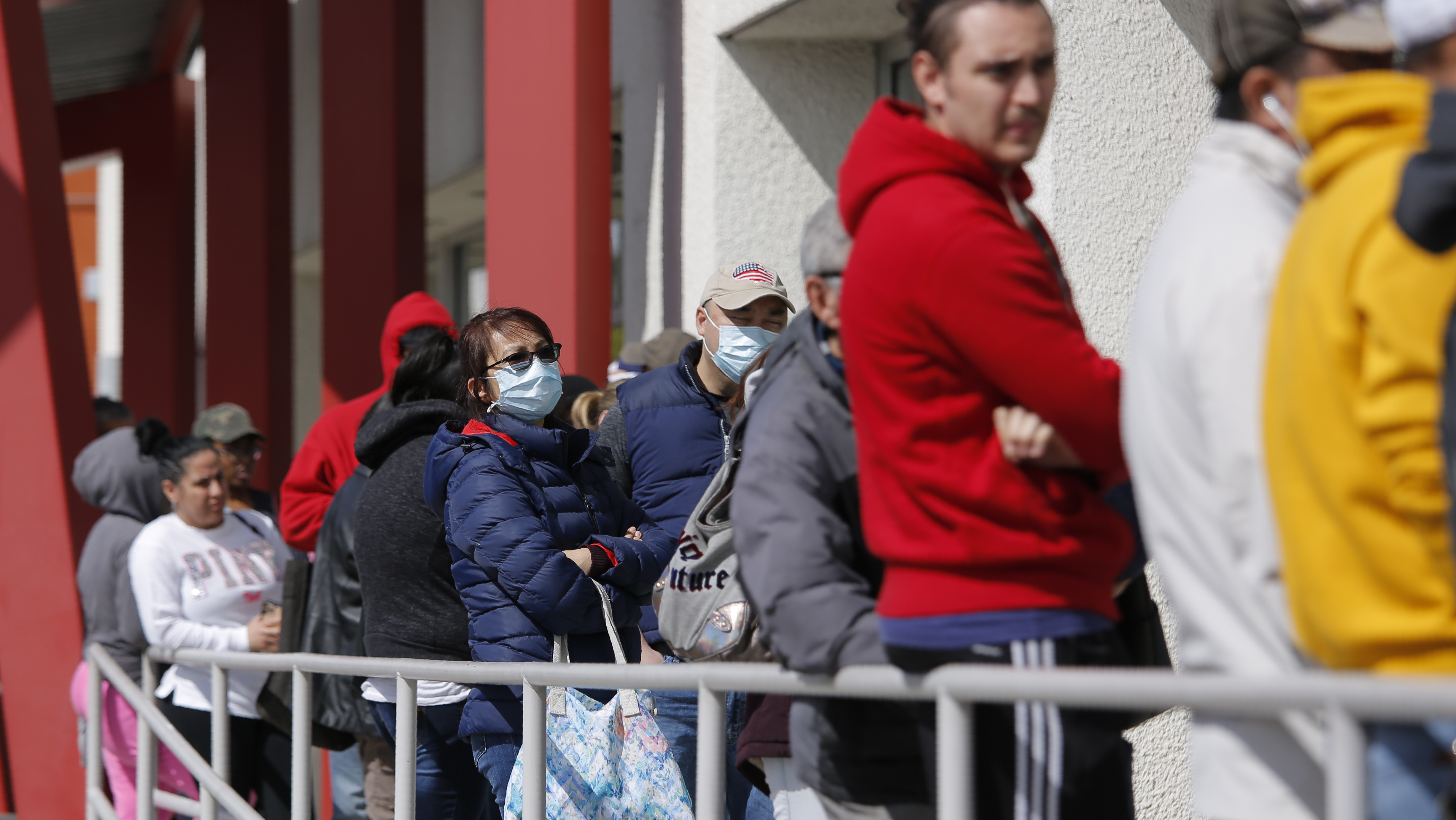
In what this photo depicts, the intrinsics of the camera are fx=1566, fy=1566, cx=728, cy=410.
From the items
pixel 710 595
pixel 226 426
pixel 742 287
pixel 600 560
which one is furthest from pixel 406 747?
pixel 226 426

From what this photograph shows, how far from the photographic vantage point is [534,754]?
302 centimetres

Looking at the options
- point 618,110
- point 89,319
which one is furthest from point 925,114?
point 89,319

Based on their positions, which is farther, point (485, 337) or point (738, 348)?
point (738, 348)

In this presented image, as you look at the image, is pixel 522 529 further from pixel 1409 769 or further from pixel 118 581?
pixel 118 581

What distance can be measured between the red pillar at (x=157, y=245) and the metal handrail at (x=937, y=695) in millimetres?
10137

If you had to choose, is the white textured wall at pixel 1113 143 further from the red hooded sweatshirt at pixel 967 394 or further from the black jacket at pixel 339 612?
the red hooded sweatshirt at pixel 967 394

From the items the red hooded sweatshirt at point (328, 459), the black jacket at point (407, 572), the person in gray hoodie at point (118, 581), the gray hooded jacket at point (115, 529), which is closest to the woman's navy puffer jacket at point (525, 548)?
the black jacket at point (407, 572)

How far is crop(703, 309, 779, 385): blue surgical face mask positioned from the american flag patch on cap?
0.12 metres

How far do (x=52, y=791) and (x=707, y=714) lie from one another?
17.2 ft

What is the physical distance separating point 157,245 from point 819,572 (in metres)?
13.0

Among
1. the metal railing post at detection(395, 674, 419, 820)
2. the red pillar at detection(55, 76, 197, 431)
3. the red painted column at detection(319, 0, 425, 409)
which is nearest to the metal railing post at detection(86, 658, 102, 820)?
the metal railing post at detection(395, 674, 419, 820)

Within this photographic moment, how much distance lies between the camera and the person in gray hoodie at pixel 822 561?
210cm

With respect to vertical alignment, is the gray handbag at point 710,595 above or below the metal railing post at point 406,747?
above

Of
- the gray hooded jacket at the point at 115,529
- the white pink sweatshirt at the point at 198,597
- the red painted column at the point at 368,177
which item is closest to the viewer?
the white pink sweatshirt at the point at 198,597
